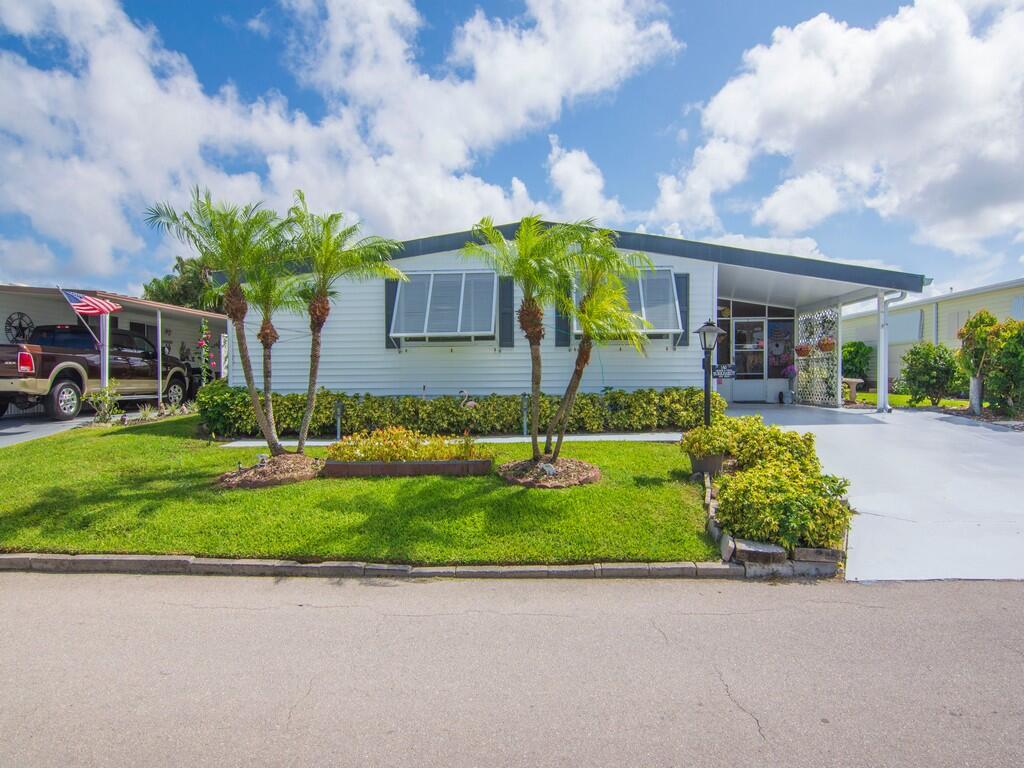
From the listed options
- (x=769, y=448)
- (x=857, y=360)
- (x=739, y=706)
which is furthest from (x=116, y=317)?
(x=857, y=360)

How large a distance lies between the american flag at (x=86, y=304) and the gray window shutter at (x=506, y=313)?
8518 mm

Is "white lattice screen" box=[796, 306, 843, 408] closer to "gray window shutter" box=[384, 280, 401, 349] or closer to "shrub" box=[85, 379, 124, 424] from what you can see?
"gray window shutter" box=[384, 280, 401, 349]

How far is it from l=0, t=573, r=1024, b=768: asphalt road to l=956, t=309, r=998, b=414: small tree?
31.1 ft

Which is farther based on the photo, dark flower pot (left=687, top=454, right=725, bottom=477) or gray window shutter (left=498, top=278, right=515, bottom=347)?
gray window shutter (left=498, top=278, right=515, bottom=347)

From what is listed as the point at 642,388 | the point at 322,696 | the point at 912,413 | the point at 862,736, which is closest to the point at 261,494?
the point at 322,696

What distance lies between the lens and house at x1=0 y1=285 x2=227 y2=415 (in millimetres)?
12906

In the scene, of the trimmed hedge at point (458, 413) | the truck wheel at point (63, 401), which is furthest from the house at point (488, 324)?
the truck wheel at point (63, 401)

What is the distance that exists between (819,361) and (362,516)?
40.2ft

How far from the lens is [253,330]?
1111 cm

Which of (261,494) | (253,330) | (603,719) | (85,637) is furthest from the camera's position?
(253,330)

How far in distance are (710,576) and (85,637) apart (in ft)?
14.3

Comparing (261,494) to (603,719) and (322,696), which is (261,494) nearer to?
(322,696)

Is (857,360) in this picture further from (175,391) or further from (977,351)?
(175,391)

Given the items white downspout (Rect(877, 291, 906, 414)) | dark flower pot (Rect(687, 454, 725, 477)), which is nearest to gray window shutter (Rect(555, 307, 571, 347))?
dark flower pot (Rect(687, 454, 725, 477))
